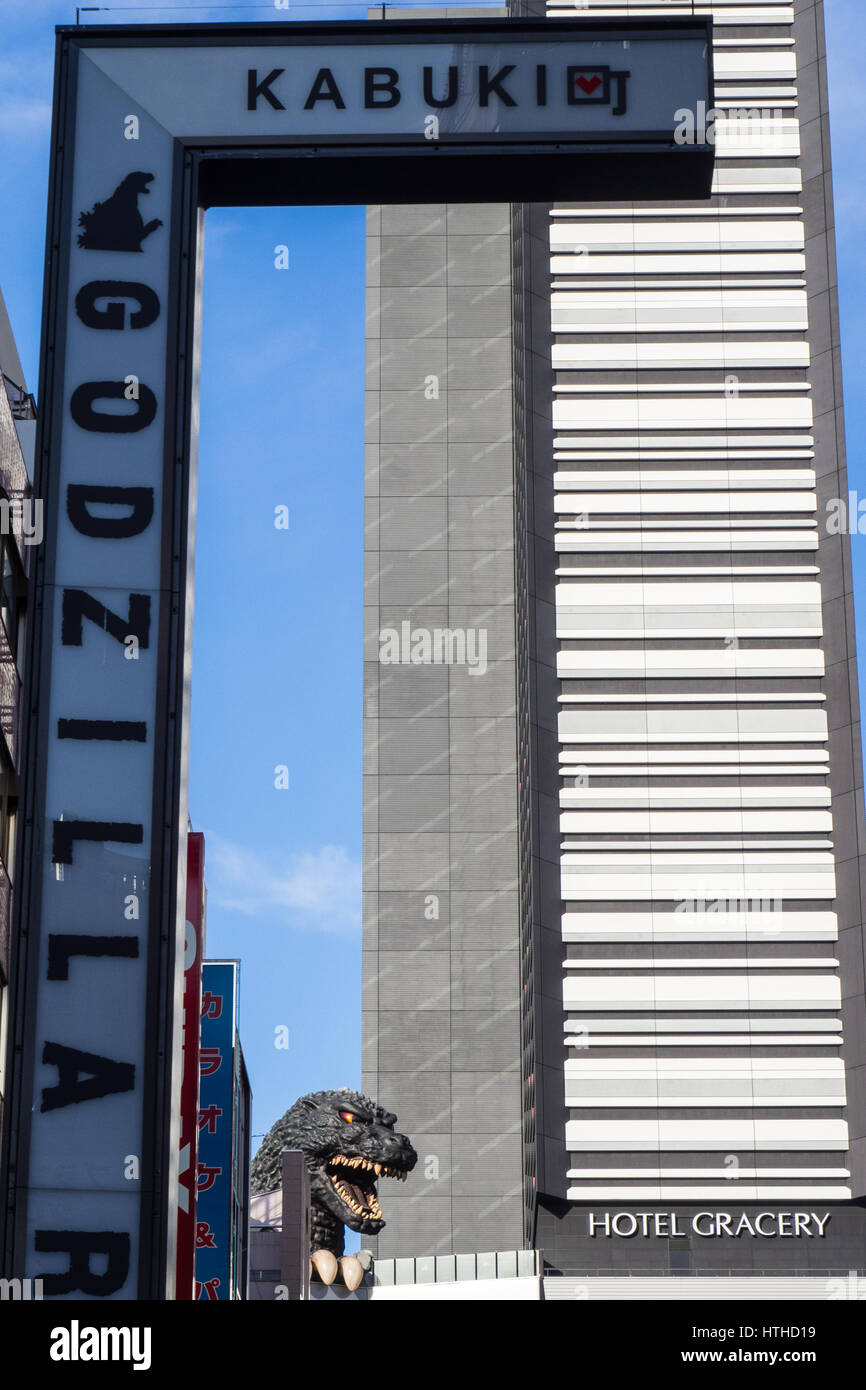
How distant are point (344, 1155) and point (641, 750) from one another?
1409 inches

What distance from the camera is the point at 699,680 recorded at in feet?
275

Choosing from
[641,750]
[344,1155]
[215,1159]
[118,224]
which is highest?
[641,750]

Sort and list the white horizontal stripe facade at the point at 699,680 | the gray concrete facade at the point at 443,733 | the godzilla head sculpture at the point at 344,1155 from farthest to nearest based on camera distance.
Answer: the gray concrete facade at the point at 443,733 → the white horizontal stripe facade at the point at 699,680 → the godzilla head sculpture at the point at 344,1155

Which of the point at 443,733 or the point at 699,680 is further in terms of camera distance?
the point at 443,733

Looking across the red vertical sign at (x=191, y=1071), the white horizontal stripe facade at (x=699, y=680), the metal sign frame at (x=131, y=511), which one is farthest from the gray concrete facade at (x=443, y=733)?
the metal sign frame at (x=131, y=511)

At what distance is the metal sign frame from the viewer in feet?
58.0

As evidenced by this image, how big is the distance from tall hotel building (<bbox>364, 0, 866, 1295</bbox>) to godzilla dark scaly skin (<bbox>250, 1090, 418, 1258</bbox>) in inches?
1080

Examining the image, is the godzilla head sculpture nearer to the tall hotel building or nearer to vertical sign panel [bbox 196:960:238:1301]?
vertical sign panel [bbox 196:960:238:1301]

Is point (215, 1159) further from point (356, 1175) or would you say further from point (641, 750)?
point (641, 750)

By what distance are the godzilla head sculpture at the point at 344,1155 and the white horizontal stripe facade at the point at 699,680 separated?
28542 mm

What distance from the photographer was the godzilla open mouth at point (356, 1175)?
49.9m

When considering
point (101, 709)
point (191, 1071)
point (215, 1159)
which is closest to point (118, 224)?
point (101, 709)

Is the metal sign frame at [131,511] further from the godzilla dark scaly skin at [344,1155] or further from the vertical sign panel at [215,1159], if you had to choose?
the godzilla dark scaly skin at [344,1155]
